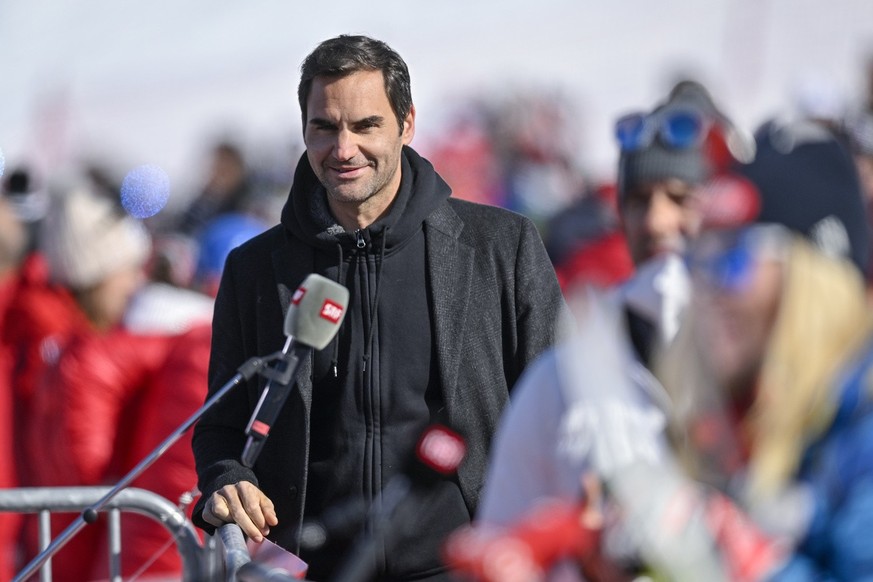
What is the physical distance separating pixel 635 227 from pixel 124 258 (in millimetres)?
2642

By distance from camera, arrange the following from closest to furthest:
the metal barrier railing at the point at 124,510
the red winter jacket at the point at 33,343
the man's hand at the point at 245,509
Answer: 1. the man's hand at the point at 245,509
2. the metal barrier railing at the point at 124,510
3. the red winter jacket at the point at 33,343

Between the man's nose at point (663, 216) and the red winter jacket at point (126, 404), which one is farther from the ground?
the man's nose at point (663, 216)

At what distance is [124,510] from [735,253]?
8.67 feet

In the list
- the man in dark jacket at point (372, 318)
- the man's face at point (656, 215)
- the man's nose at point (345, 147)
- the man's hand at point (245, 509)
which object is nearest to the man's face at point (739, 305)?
the man in dark jacket at point (372, 318)

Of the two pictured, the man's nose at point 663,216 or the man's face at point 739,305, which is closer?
the man's face at point 739,305

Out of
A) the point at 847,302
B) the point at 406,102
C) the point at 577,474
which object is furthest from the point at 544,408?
the point at 406,102

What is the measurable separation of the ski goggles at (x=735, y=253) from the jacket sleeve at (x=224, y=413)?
5.91ft

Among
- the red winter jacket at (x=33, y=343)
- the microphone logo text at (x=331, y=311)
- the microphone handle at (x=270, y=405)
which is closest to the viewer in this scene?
the microphone handle at (x=270, y=405)

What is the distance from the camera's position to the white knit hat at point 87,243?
6457 millimetres

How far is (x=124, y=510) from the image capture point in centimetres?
438

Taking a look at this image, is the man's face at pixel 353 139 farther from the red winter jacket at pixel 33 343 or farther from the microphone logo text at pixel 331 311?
the red winter jacket at pixel 33 343

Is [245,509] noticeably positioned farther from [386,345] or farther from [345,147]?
[345,147]

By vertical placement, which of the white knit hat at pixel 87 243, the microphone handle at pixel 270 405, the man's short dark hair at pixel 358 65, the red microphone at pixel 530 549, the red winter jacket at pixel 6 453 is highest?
the man's short dark hair at pixel 358 65

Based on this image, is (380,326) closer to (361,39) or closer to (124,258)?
(361,39)
